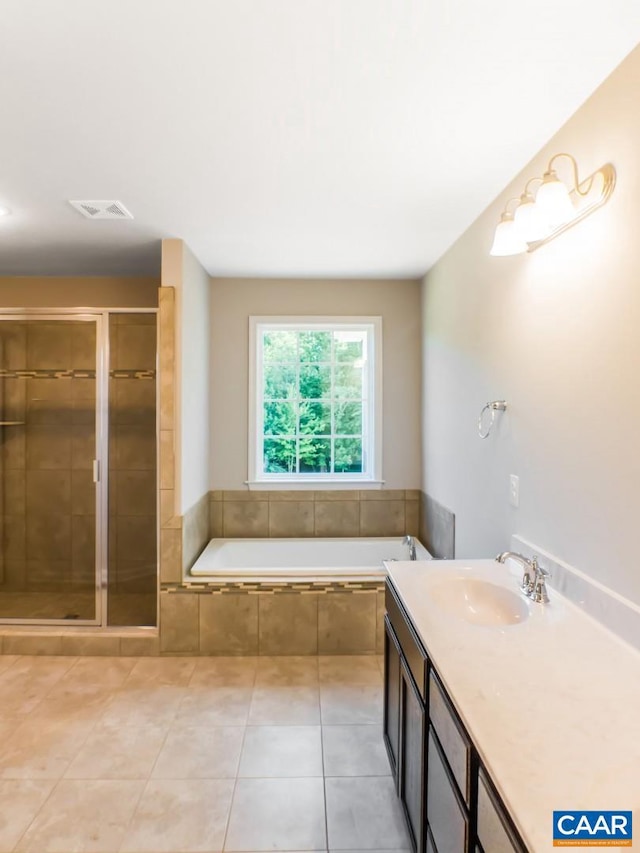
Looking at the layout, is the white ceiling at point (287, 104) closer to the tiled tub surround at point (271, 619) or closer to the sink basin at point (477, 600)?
the sink basin at point (477, 600)

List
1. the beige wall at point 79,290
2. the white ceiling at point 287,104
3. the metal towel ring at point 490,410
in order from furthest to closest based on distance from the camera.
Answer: the beige wall at point 79,290 < the metal towel ring at point 490,410 < the white ceiling at point 287,104

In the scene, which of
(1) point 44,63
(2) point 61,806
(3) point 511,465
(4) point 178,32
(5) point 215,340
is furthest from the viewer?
(5) point 215,340

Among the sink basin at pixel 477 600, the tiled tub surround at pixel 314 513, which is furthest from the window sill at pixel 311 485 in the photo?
the sink basin at pixel 477 600

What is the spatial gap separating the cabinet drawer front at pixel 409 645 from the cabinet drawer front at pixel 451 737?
0.05 m

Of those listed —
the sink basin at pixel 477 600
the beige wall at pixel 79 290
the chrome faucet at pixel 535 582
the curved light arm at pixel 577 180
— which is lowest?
the sink basin at pixel 477 600

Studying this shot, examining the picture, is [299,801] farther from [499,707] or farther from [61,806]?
[499,707]

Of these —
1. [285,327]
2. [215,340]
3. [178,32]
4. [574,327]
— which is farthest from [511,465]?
[215,340]

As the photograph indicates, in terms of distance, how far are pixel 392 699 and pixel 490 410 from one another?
1.35 meters

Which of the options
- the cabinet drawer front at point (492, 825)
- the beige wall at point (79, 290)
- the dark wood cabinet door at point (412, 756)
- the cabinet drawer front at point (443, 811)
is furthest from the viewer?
the beige wall at point (79, 290)

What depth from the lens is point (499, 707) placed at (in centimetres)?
105

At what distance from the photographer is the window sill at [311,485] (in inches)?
147

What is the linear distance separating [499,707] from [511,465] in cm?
127

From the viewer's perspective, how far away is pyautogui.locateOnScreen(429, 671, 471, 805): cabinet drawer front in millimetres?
1021

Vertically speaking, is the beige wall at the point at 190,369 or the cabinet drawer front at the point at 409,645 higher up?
the beige wall at the point at 190,369
